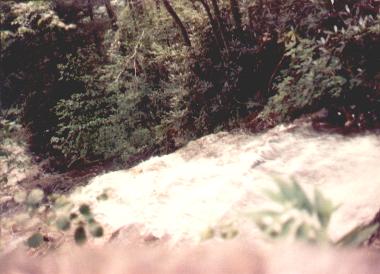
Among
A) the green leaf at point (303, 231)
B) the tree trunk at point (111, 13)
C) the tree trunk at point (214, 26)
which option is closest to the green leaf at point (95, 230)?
the green leaf at point (303, 231)

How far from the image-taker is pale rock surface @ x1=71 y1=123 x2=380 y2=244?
A: 10.6ft

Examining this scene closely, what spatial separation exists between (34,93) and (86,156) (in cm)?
154

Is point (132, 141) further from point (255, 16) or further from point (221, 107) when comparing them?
point (255, 16)

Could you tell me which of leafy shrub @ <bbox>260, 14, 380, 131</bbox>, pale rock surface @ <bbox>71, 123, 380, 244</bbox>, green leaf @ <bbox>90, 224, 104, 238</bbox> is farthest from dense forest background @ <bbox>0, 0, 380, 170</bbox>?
green leaf @ <bbox>90, 224, 104, 238</bbox>

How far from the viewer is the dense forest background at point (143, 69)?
22.2 feet

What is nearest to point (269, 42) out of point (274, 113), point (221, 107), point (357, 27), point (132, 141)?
point (221, 107)

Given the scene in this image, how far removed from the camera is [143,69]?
878 cm

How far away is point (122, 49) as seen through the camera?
9.26 metres

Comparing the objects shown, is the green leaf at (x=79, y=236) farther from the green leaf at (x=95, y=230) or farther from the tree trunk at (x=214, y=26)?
the tree trunk at (x=214, y=26)

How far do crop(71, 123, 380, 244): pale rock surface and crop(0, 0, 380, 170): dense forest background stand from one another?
A: 110 cm

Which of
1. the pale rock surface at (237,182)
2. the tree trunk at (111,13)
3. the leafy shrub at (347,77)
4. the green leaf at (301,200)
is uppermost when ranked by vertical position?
the tree trunk at (111,13)

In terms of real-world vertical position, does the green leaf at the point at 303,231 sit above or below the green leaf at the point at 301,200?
→ below

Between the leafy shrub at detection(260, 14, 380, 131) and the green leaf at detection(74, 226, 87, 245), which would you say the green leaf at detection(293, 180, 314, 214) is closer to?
the green leaf at detection(74, 226, 87, 245)

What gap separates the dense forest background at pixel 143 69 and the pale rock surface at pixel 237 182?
1105 millimetres
